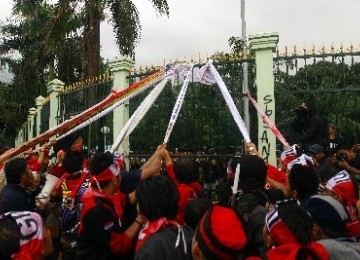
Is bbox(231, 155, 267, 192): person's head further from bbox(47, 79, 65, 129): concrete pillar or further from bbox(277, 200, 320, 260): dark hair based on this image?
bbox(47, 79, 65, 129): concrete pillar

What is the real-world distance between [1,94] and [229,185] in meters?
22.9

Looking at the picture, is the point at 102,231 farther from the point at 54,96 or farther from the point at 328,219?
the point at 54,96

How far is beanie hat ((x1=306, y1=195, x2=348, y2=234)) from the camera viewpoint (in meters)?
2.57

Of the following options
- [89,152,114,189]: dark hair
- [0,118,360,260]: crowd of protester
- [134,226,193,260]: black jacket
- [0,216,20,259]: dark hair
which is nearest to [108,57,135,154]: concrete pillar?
[0,118,360,260]: crowd of protester

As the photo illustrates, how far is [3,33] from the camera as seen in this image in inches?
1136

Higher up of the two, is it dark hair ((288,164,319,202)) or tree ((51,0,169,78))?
tree ((51,0,169,78))

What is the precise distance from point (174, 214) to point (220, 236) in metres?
0.62

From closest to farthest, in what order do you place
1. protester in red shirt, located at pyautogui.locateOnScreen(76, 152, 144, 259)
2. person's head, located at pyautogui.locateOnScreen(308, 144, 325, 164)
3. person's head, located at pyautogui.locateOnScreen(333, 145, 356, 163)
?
protester in red shirt, located at pyautogui.locateOnScreen(76, 152, 144, 259), person's head, located at pyautogui.locateOnScreen(308, 144, 325, 164), person's head, located at pyautogui.locateOnScreen(333, 145, 356, 163)

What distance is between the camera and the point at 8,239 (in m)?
2.45

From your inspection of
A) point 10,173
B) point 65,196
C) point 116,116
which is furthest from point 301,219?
point 116,116

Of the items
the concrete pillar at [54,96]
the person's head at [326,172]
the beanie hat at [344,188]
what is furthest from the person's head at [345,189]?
the concrete pillar at [54,96]

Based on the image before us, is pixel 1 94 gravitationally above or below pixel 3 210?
above

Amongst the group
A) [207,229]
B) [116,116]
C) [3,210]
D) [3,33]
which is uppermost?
Result: [3,33]

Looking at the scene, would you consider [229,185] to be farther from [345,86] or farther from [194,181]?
[345,86]
